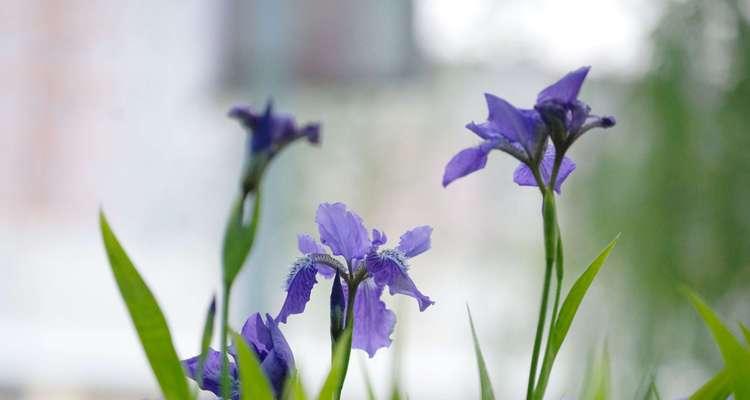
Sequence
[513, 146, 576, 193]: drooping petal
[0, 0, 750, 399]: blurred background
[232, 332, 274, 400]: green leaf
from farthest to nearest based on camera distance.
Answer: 1. [0, 0, 750, 399]: blurred background
2. [513, 146, 576, 193]: drooping petal
3. [232, 332, 274, 400]: green leaf

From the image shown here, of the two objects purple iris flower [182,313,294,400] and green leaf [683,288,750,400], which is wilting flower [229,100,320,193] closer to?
purple iris flower [182,313,294,400]

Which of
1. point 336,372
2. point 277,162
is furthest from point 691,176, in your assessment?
point 336,372

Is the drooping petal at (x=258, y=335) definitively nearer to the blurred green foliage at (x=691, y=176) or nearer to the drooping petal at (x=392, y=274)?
the drooping petal at (x=392, y=274)

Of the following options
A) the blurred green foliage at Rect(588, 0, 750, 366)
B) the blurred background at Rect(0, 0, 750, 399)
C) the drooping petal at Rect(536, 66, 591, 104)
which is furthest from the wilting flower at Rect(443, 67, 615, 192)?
the blurred background at Rect(0, 0, 750, 399)

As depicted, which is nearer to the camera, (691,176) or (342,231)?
(342,231)

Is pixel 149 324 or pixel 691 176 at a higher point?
pixel 691 176

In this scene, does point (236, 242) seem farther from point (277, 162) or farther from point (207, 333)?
point (277, 162)
